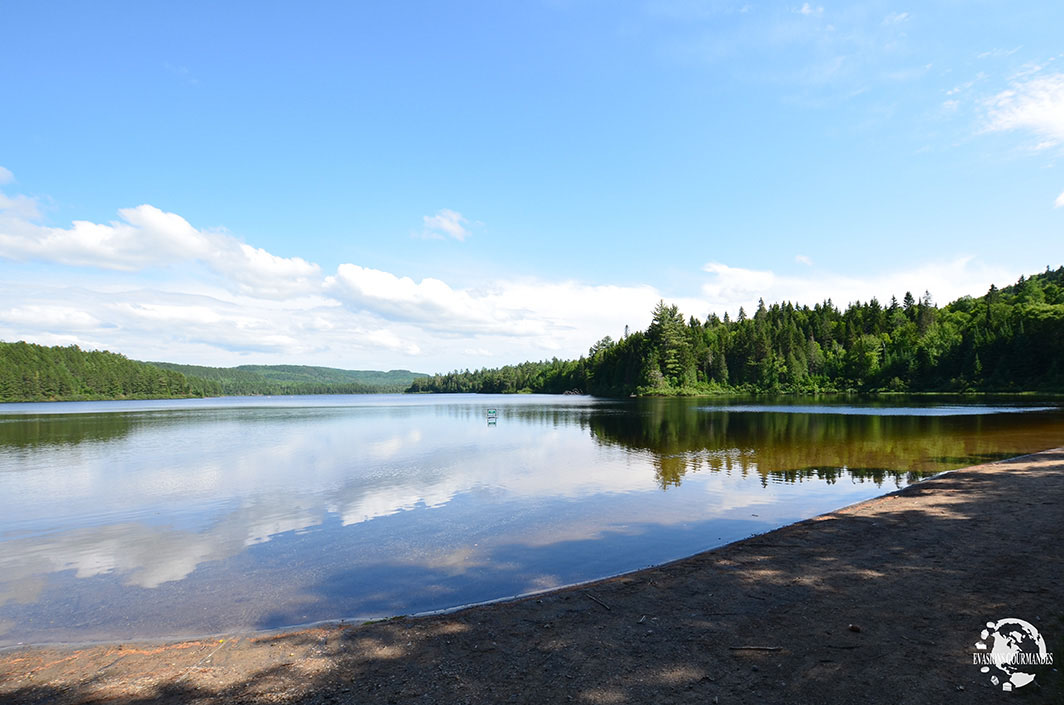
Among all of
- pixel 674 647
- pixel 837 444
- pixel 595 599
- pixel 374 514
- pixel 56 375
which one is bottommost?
pixel 374 514

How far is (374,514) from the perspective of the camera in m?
18.2

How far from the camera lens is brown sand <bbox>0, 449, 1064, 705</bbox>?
6.02 meters

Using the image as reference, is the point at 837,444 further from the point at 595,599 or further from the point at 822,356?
the point at 822,356

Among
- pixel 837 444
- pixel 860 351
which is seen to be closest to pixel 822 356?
pixel 860 351

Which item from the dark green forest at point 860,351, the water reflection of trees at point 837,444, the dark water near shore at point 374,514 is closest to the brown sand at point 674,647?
the dark water near shore at point 374,514

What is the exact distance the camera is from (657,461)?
28.4m

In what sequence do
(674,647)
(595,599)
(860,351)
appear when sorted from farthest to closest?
(860,351)
(595,599)
(674,647)

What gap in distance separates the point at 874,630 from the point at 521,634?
4.87 metres

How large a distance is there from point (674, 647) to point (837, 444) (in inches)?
1236
